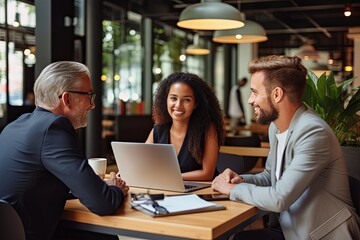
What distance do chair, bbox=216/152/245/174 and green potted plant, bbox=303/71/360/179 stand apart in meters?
0.62

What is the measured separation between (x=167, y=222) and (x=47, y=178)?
56 cm

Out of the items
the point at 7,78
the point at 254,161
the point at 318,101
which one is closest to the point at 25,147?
the point at 318,101

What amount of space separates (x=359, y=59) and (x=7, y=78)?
19.8ft

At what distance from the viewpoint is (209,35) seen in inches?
601

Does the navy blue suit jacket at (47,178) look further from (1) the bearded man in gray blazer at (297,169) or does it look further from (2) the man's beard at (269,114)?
(2) the man's beard at (269,114)

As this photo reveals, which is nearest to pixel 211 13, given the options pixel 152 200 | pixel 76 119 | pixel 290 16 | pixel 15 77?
pixel 76 119

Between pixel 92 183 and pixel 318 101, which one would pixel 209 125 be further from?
pixel 92 183

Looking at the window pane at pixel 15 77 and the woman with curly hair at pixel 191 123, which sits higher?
the window pane at pixel 15 77

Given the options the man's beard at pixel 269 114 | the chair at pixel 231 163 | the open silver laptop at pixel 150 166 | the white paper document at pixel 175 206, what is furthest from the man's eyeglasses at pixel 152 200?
the chair at pixel 231 163

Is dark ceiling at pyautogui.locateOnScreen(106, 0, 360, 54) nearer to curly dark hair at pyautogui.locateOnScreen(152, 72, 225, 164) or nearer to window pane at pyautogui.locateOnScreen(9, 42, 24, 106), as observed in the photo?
window pane at pyautogui.locateOnScreen(9, 42, 24, 106)

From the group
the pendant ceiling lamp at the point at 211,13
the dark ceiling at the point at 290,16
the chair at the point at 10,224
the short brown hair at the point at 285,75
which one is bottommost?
the chair at the point at 10,224

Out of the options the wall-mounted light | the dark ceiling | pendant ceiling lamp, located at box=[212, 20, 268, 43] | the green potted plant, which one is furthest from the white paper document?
the dark ceiling

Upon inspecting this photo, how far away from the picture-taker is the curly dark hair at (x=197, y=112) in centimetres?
321

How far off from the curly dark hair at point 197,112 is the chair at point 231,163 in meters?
0.26
